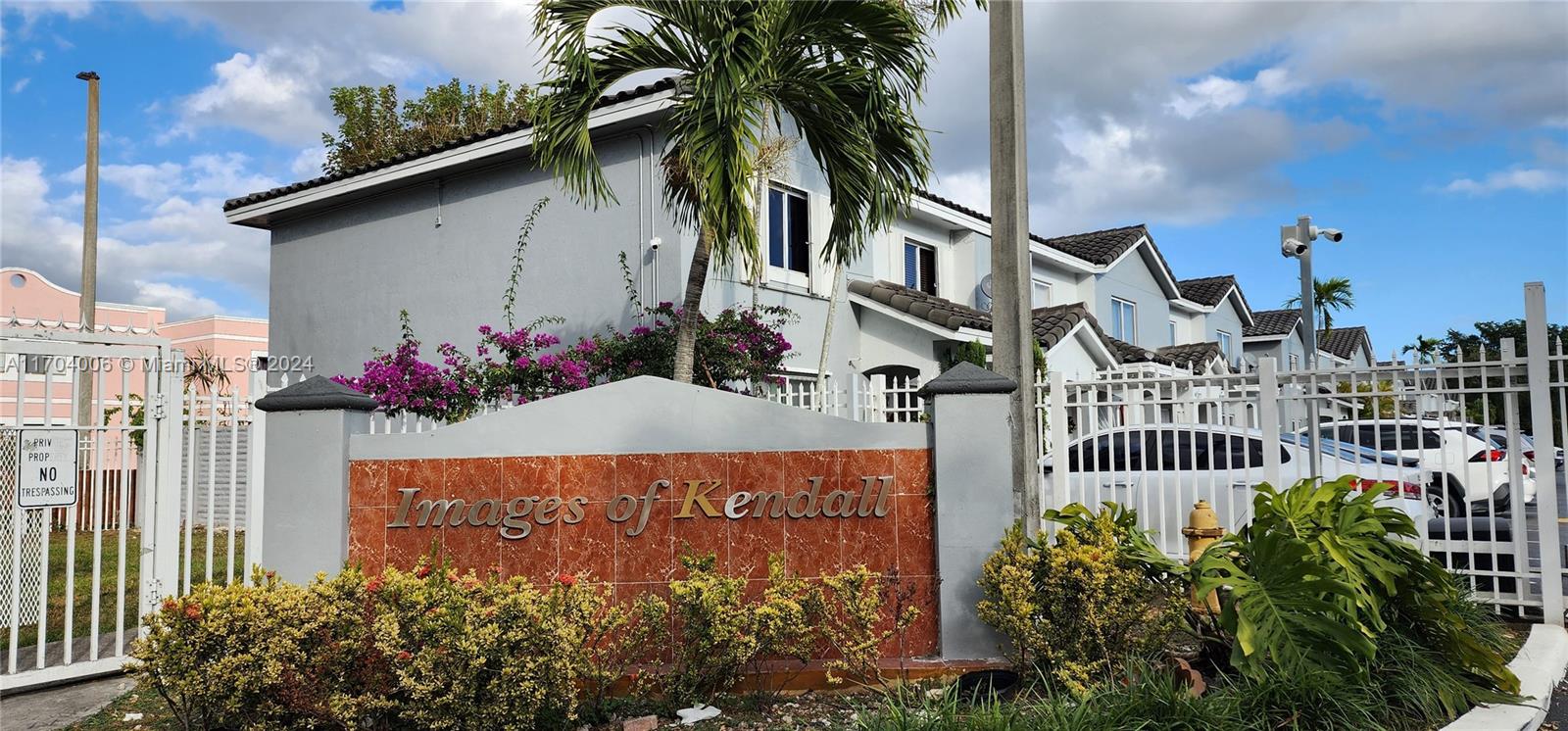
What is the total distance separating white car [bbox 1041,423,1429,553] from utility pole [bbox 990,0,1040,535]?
207cm

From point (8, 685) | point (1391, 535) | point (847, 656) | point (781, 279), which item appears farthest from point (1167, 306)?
point (8, 685)

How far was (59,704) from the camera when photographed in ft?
22.7

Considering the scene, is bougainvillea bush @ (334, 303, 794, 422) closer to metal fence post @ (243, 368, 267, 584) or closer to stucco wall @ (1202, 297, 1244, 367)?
metal fence post @ (243, 368, 267, 584)

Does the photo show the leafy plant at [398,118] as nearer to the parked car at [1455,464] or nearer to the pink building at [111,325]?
the pink building at [111,325]

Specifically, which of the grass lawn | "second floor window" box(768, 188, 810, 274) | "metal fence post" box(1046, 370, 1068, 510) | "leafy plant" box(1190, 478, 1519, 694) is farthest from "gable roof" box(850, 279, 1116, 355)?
the grass lawn

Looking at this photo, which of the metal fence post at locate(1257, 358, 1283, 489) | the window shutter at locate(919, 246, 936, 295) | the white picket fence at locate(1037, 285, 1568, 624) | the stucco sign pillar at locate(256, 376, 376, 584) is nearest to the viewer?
the stucco sign pillar at locate(256, 376, 376, 584)

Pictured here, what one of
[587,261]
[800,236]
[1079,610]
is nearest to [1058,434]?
[1079,610]

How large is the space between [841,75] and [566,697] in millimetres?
5880

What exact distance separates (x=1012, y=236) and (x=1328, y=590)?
3.10m

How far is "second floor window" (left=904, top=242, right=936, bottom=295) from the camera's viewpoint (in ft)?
60.5

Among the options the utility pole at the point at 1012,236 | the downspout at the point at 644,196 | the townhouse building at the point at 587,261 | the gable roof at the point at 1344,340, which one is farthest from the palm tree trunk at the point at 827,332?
the gable roof at the point at 1344,340

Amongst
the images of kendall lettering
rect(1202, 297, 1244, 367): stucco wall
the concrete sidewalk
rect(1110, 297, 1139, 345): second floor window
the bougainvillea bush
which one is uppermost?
rect(1202, 297, 1244, 367): stucco wall

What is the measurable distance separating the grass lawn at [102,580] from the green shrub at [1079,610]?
18.6ft

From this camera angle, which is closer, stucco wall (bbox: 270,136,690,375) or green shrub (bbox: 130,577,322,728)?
green shrub (bbox: 130,577,322,728)
